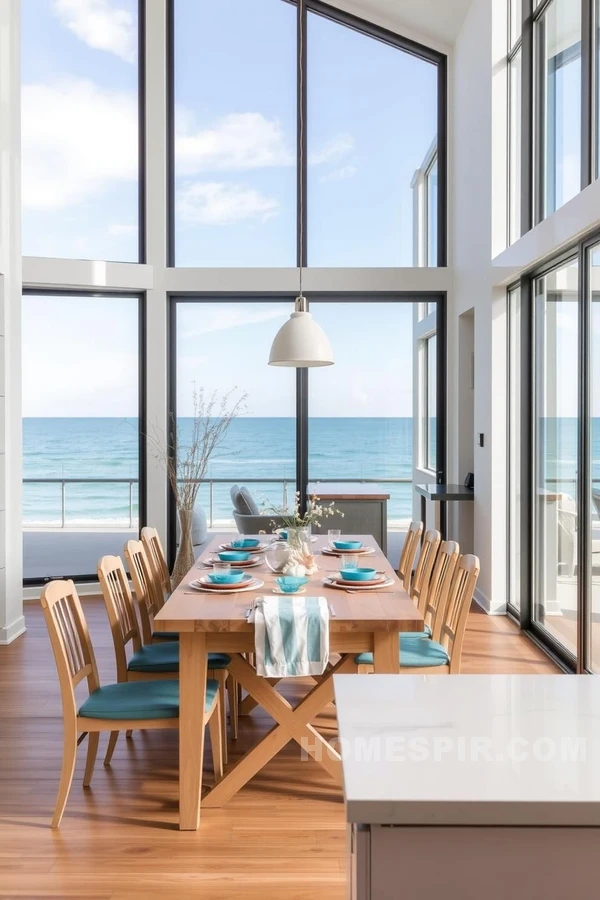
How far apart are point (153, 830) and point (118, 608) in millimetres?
903

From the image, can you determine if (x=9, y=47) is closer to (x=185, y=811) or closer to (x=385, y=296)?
(x=385, y=296)

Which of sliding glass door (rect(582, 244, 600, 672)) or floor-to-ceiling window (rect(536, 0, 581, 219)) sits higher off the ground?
floor-to-ceiling window (rect(536, 0, 581, 219))

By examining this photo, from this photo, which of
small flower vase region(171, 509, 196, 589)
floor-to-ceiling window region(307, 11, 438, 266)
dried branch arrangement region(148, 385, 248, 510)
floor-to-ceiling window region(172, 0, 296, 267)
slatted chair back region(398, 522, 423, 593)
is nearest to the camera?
slatted chair back region(398, 522, 423, 593)

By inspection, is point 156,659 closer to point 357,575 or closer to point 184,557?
point 357,575

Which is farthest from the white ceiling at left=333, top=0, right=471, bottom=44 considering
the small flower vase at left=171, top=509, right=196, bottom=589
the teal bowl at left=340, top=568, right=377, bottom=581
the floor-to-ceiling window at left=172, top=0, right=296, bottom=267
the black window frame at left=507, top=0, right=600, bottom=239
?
the teal bowl at left=340, top=568, right=377, bottom=581

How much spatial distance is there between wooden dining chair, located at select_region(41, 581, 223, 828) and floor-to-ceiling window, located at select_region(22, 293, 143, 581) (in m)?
3.97

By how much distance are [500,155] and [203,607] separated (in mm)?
4238

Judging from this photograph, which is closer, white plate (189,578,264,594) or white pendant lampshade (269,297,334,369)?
white plate (189,578,264,594)

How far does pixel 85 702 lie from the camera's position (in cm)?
287

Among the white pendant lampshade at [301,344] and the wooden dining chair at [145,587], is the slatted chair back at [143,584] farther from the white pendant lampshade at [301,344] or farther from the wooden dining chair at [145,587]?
the white pendant lampshade at [301,344]

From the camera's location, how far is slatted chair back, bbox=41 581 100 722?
2717 mm

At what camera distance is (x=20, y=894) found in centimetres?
240

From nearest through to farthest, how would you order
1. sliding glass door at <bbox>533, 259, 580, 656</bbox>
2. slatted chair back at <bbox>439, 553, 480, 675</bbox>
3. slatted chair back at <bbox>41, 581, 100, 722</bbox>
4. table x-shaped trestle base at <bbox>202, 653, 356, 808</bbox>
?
slatted chair back at <bbox>41, 581, 100, 722</bbox>, table x-shaped trestle base at <bbox>202, 653, 356, 808</bbox>, slatted chair back at <bbox>439, 553, 480, 675</bbox>, sliding glass door at <bbox>533, 259, 580, 656</bbox>

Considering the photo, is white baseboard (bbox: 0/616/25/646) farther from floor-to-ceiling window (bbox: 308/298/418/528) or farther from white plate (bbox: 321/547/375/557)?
floor-to-ceiling window (bbox: 308/298/418/528)
